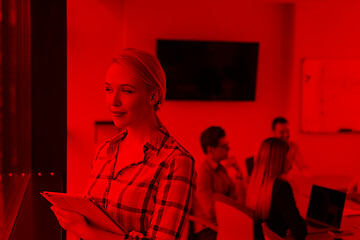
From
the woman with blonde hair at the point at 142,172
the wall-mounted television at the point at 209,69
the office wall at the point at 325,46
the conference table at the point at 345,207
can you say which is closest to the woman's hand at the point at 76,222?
the woman with blonde hair at the point at 142,172

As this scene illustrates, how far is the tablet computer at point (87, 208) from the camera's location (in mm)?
1190

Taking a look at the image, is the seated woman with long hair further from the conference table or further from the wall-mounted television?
the wall-mounted television

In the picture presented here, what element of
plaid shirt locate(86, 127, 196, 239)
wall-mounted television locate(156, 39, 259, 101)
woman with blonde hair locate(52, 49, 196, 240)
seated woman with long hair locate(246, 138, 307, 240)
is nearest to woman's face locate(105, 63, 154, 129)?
woman with blonde hair locate(52, 49, 196, 240)

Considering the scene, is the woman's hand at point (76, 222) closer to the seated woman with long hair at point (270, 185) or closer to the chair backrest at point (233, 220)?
the chair backrest at point (233, 220)

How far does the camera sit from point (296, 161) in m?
4.78

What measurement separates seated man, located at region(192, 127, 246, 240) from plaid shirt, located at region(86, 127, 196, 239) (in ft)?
6.49

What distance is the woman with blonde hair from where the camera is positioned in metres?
1.23

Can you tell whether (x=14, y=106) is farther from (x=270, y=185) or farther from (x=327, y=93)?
(x=327, y=93)

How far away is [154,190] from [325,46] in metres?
5.18

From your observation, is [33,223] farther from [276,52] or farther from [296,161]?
[276,52]

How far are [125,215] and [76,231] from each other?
0.15m

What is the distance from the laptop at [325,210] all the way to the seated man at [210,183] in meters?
0.64

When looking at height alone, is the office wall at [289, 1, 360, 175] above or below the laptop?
above

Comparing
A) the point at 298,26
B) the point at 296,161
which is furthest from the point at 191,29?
the point at 296,161
